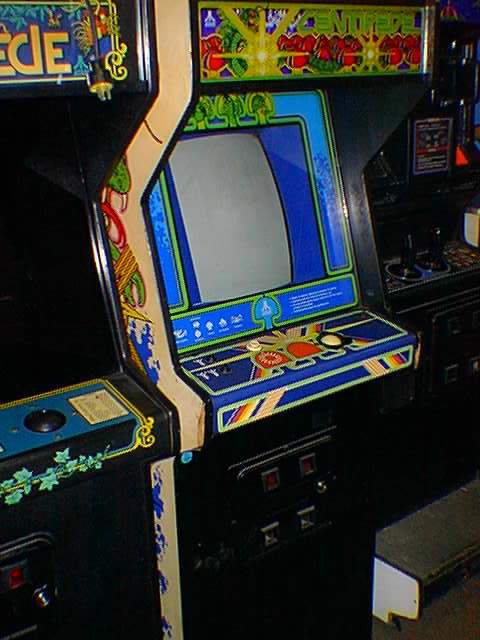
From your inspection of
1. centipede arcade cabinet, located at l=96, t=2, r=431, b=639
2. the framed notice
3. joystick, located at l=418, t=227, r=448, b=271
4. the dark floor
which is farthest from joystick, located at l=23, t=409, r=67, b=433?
the dark floor

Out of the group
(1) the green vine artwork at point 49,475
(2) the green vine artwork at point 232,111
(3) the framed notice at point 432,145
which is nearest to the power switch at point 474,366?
(3) the framed notice at point 432,145

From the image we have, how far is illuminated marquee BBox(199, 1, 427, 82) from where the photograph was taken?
1352 mm

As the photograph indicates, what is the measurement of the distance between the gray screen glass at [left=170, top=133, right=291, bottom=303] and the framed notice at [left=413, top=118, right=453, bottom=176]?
2.39 feet

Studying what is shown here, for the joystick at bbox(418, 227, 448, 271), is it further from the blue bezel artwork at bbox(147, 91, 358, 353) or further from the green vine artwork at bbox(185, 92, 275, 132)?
the green vine artwork at bbox(185, 92, 275, 132)

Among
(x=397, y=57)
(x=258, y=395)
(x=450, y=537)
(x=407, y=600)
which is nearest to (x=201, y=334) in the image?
(x=258, y=395)

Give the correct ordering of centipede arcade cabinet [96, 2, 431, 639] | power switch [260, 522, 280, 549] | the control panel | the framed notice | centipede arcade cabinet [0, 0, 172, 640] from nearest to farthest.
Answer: centipede arcade cabinet [0, 0, 172, 640], centipede arcade cabinet [96, 2, 431, 639], power switch [260, 522, 280, 549], the control panel, the framed notice

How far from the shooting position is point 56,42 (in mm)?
1210

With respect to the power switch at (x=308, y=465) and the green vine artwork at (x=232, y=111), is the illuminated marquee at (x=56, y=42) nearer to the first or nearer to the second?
the green vine artwork at (x=232, y=111)

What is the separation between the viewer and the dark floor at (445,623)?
2.41m

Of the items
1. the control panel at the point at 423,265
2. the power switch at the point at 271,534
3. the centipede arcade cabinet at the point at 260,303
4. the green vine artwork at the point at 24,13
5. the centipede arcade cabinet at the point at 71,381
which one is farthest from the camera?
the control panel at the point at 423,265

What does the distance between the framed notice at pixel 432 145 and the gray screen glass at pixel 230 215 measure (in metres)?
0.73

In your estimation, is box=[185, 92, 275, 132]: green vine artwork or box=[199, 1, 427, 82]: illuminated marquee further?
box=[185, 92, 275, 132]: green vine artwork

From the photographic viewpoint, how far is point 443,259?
2355 millimetres

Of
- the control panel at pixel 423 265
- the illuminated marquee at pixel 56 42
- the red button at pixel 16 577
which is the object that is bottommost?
the red button at pixel 16 577
